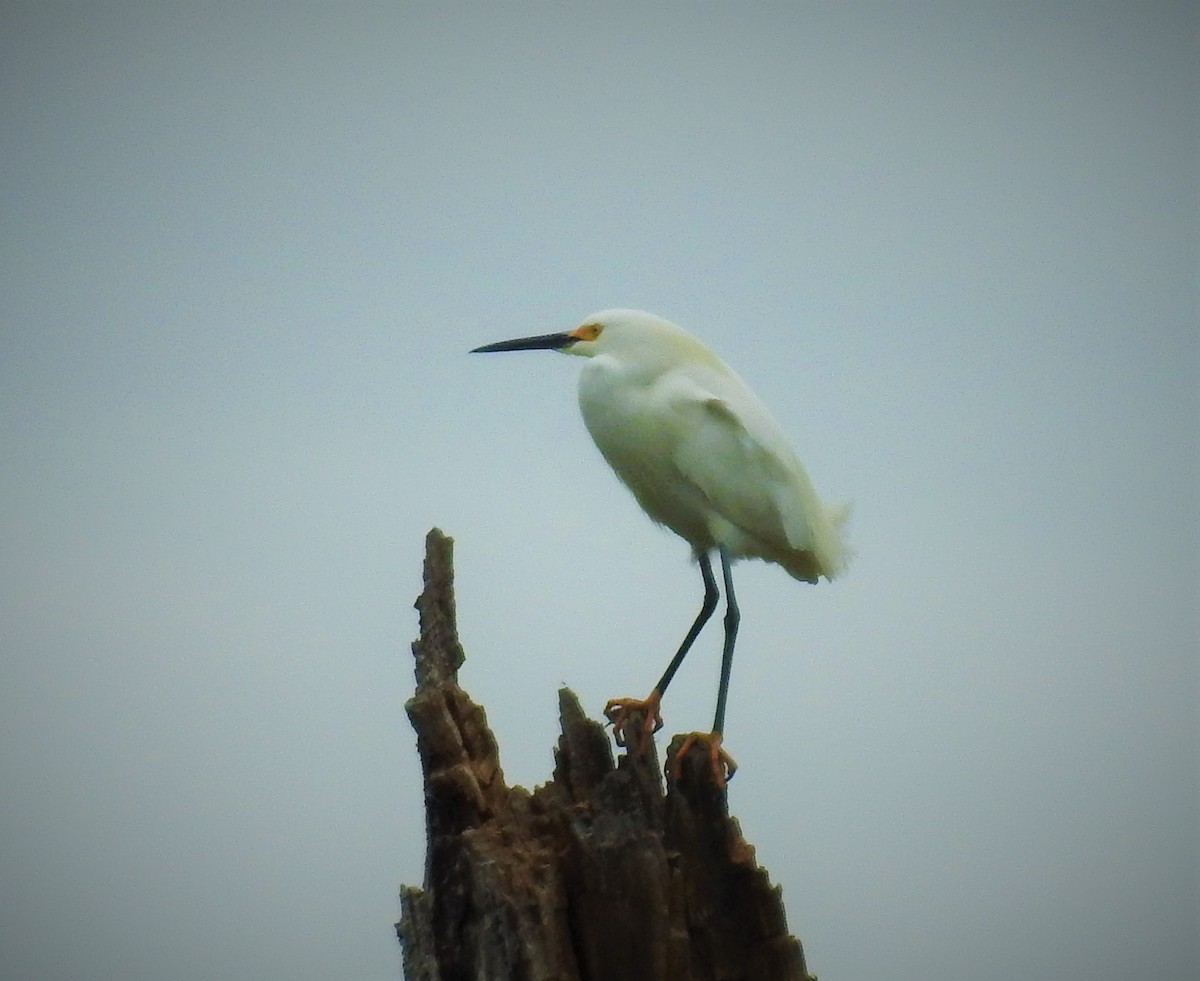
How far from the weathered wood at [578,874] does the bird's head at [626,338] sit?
1551 millimetres

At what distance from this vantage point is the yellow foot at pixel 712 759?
3.92m

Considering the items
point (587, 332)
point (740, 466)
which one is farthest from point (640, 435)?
point (587, 332)

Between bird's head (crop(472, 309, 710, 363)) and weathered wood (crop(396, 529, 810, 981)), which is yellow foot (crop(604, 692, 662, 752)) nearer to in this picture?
weathered wood (crop(396, 529, 810, 981))

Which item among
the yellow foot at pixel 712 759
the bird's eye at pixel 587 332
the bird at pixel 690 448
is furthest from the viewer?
the bird's eye at pixel 587 332

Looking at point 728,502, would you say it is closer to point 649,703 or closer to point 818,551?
point 818,551

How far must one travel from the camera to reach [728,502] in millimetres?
4820

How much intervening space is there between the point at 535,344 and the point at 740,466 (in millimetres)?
952

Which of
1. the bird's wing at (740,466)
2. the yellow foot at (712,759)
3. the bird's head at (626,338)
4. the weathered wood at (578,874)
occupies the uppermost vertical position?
the bird's head at (626,338)

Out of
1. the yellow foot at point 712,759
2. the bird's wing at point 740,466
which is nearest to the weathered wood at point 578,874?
the yellow foot at point 712,759

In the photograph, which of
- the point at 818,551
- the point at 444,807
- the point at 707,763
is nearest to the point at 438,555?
the point at 444,807

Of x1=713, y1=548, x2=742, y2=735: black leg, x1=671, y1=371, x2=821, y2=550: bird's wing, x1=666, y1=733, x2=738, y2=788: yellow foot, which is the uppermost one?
x1=671, y1=371, x2=821, y2=550: bird's wing

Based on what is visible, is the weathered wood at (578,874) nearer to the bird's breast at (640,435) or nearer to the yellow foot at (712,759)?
the yellow foot at (712,759)

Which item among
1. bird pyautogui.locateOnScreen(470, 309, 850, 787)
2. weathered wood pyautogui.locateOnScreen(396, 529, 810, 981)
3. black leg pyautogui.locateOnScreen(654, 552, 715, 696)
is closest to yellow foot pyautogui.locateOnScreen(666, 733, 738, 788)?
weathered wood pyautogui.locateOnScreen(396, 529, 810, 981)

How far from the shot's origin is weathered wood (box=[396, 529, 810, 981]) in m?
3.69
